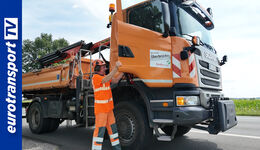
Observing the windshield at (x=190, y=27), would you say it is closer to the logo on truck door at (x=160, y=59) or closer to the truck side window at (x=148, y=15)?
the truck side window at (x=148, y=15)

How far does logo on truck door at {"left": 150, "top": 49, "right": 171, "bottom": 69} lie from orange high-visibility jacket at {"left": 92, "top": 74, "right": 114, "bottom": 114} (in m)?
0.93

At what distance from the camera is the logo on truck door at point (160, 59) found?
369cm

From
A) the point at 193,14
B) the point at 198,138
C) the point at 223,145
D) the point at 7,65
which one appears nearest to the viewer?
the point at 7,65

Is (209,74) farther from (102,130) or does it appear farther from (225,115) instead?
(102,130)

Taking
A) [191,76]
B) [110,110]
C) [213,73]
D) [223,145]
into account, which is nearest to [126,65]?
[110,110]

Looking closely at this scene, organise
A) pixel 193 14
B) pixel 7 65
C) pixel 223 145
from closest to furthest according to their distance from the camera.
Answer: pixel 7 65
pixel 193 14
pixel 223 145

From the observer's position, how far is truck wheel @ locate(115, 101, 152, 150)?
3748mm

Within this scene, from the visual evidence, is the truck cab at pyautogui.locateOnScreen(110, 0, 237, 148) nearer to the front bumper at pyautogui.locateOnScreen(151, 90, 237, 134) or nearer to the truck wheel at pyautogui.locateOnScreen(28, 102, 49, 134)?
the front bumper at pyautogui.locateOnScreen(151, 90, 237, 134)

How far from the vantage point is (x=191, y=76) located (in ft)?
11.7

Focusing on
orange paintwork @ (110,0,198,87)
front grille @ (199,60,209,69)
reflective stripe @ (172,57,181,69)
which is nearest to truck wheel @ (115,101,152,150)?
orange paintwork @ (110,0,198,87)

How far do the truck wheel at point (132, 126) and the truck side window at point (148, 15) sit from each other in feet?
5.12

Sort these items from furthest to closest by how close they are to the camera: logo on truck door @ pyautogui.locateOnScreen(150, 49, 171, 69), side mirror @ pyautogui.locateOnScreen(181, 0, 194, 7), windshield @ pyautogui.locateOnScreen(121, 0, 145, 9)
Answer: windshield @ pyautogui.locateOnScreen(121, 0, 145, 9), side mirror @ pyautogui.locateOnScreen(181, 0, 194, 7), logo on truck door @ pyautogui.locateOnScreen(150, 49, 171, 69)

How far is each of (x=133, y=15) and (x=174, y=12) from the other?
2.73 ft

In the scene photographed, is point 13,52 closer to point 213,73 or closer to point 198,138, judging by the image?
point 213,73
